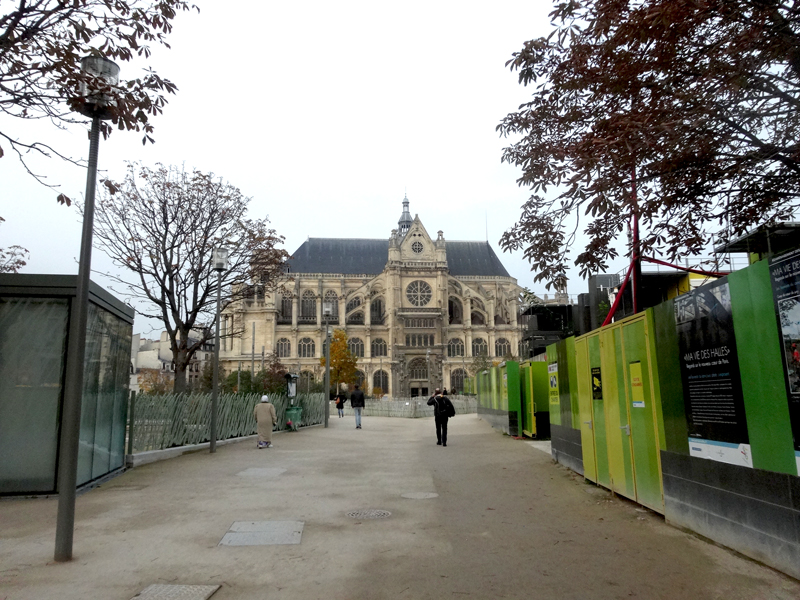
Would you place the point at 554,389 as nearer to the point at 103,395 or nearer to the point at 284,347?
the point at 103,395

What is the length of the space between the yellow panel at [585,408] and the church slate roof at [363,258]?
70730mm

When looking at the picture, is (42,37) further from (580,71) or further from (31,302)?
(580,71)

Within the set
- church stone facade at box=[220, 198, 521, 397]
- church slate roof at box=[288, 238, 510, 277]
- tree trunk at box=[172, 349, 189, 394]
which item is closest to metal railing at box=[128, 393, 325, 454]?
tree trunk at box=[172, 349, 189, 394]

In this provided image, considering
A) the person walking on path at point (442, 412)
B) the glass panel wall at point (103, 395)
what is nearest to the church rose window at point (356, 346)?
the person walking on path at point (442, 412)

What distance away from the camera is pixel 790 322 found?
14.6ft

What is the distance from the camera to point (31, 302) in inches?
344

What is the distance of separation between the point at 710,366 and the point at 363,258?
7752 centimetres

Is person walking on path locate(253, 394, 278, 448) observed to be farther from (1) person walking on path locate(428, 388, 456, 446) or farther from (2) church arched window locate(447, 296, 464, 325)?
(2) church arched window locate(447, 296, 464, 325)

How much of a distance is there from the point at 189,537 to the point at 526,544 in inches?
139

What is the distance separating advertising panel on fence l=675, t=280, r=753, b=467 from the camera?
5.23 metres

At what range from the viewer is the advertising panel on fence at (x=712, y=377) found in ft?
17.2

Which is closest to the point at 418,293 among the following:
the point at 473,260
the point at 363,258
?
the point at 363,258

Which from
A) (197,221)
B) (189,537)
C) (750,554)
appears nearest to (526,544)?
(750,554)

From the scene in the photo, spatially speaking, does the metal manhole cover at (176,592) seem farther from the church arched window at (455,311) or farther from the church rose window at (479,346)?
the church arched window at (455,311)
